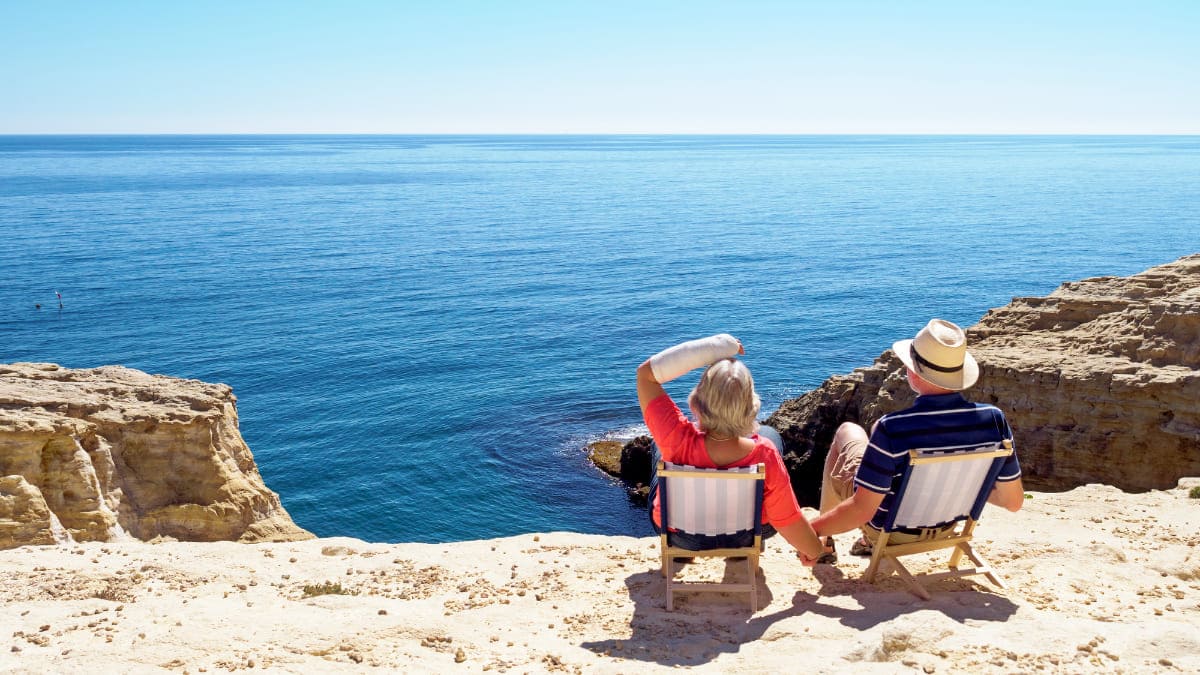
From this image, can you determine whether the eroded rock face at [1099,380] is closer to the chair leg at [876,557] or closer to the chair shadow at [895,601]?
the chair shadow at [895,601]

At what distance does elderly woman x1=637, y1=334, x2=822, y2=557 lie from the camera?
19.8 feet

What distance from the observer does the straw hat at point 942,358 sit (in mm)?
6281

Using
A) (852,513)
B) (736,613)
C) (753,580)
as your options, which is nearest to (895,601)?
(852,513)

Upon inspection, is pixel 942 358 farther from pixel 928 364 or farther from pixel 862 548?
pixel 862 548

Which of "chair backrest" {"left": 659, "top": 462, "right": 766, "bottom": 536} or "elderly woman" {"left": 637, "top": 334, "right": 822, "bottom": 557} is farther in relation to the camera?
"chair backrest" {"left": 659, "top": 462, "right": 766, "bottom": 536}

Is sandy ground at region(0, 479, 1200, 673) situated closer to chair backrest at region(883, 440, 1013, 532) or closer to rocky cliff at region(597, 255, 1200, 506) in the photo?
chair backrest at region(883, 440, 1013, 532)

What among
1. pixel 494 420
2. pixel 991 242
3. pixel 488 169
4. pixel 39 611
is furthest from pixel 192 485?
pixel 488 169

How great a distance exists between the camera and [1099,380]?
51.3 feet

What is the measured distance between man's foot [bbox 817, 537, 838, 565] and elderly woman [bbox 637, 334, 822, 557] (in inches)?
22.4

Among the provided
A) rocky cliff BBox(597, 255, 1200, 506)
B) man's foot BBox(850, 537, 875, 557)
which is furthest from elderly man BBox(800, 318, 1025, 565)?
rocky cliff BBox(597, 255, 1200, 506)

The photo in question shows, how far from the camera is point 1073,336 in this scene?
702 inches

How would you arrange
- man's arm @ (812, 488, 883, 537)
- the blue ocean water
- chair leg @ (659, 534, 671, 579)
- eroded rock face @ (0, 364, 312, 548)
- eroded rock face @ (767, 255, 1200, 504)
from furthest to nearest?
1. the blue ocean water
2. eroded rock face @ (767, 255, 1200, 504)
3. eroded rock face @ (0, 364, 312, 548)
4. chair leg @ (659, 534, 671, 579)
5. man's arm @ (812, 488, 883, 537)

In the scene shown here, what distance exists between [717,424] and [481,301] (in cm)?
4278

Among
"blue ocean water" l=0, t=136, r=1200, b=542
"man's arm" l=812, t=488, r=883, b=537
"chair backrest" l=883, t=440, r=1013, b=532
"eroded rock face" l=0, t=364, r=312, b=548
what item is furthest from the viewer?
"blue ocean water" l=0, t=136, r=1200, b=542
